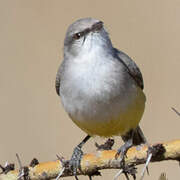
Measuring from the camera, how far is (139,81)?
630 cm

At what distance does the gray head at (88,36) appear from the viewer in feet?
19.2

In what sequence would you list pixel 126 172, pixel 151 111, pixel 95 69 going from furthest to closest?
pixel 151 111 < pixel 95 69 < pixel 126 172

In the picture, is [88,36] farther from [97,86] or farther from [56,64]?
[56,64]

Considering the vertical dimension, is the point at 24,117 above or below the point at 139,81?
below

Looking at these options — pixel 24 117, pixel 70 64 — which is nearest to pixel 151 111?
pixel 24 117

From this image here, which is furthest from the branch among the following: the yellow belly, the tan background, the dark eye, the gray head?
the tan background


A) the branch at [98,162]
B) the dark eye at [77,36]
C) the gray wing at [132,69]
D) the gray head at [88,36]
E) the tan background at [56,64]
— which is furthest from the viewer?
the tan background at [56,64]

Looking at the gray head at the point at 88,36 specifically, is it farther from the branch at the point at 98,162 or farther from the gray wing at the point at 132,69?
the branch at the point at 98,162

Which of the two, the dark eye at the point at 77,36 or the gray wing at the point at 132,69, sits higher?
the dark eye at the point at 77,36

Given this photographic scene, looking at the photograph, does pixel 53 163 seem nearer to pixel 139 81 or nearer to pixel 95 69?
pixel 95 69

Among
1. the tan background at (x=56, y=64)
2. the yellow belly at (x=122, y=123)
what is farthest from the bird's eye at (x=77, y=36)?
the tan background at (x=56, y=64)

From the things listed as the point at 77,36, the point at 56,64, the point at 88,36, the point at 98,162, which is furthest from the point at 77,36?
the point at 56,64

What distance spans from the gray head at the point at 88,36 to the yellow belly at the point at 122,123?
2.14 feet

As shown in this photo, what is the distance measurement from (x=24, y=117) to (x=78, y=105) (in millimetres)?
3782
